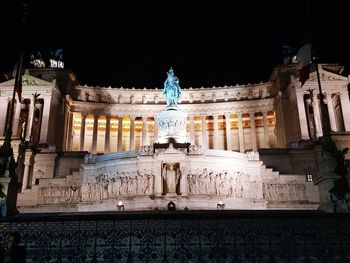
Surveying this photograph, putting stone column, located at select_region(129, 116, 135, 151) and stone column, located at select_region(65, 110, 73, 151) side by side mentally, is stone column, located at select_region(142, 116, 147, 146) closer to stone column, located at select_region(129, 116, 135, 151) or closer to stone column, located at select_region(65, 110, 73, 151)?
stone column, located at select_region(129, 116, 135, 151)

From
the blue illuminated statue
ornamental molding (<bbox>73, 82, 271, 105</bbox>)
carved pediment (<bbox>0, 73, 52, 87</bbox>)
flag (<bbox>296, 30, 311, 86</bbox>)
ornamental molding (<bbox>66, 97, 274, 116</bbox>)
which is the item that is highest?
ornamental molding (<bbox>73, 82, 271, 105</bbox>)

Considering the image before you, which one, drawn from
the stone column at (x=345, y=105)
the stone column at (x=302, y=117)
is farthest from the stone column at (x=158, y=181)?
the stone column at (x=345, y=105)

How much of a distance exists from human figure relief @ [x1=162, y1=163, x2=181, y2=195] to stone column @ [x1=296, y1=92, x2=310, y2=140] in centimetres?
3163

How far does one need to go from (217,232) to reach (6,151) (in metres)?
12.9

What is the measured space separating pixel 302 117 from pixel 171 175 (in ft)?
113

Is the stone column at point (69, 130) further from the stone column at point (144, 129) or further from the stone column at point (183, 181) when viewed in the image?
the stone column at point (183, 181)

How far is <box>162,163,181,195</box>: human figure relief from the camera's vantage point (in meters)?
37.0

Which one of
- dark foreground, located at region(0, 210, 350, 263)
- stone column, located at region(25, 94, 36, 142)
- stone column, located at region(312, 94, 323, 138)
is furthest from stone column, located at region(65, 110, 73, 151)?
dark foreground, located at region(0, 210, 350, 263)

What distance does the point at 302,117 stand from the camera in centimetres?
6362

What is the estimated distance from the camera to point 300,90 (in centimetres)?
6488

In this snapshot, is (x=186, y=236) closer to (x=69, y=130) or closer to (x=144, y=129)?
(x=69, y=130)

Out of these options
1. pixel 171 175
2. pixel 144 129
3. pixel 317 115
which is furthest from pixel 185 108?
pixel 171 175

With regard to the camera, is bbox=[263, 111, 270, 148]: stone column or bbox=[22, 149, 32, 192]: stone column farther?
bbox=[263, 111, 270, 148]: stone column

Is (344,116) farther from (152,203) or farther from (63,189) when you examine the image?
(63,189)
